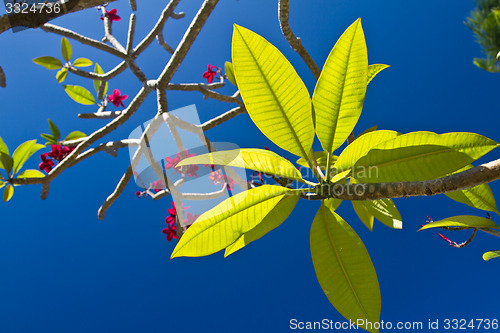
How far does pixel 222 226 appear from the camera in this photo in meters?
0.48

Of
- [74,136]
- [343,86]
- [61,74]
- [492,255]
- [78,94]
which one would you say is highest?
[61,74]

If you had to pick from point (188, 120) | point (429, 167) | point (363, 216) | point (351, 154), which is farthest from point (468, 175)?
point (188, 120)

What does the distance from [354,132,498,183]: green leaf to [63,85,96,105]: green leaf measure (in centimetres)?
199

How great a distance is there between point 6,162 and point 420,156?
1758mm

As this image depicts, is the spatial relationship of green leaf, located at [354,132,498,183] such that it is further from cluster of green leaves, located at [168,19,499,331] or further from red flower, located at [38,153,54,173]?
red flower, located at [38,153,54,173]

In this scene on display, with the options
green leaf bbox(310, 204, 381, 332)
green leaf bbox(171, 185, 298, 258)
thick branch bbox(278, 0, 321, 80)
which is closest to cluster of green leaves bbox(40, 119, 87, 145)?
thick branch bbox(278, 0, 321, 80)

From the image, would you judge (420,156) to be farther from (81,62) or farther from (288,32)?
(81,62)

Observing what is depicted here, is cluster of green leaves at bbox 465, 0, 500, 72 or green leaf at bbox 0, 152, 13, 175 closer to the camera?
green leaf at bbox 0, 152, 13, 175

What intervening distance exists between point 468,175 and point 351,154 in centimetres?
16

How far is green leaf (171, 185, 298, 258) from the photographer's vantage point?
481mm

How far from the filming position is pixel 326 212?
0.57 meters

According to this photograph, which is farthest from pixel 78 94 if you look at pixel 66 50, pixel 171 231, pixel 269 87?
pixel 269 87

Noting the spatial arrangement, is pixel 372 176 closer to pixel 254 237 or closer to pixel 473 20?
pixel 254 237

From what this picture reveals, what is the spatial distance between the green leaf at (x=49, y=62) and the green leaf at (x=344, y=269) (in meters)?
1.90
